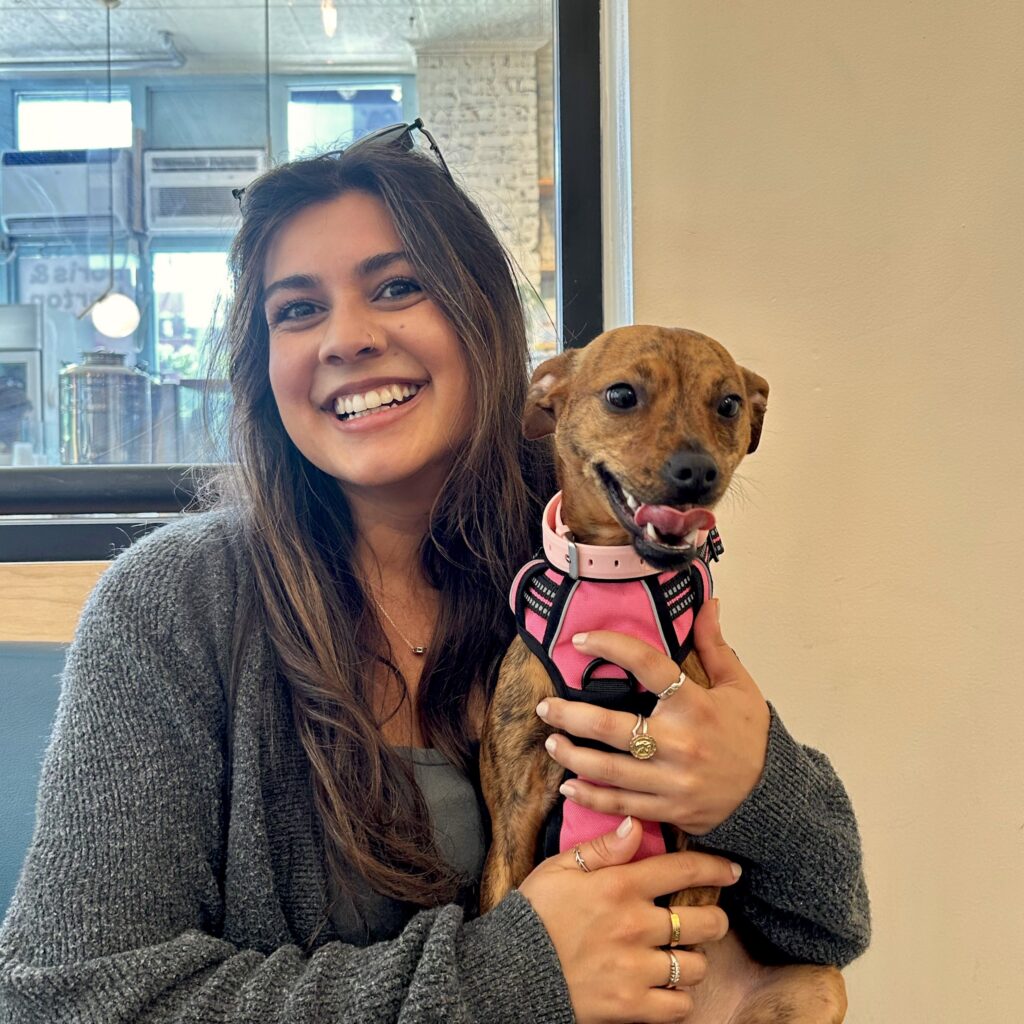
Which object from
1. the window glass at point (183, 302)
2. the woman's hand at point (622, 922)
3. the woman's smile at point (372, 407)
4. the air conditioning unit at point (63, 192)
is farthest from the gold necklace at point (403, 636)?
the air conditioning unit at point (63, 192)

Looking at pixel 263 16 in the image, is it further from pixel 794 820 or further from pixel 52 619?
pixel 794 820

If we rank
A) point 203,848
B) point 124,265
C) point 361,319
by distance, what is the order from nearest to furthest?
point 203,848
point 361,319
point 124,265

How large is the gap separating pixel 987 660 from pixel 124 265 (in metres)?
1.97

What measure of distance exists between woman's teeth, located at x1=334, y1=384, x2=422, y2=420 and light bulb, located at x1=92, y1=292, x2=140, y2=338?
1065mm

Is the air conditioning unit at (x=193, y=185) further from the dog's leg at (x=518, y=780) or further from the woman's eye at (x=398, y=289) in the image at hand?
the dog's leg at (x=518, y=780)

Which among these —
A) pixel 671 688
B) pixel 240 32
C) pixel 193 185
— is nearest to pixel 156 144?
pixel 193 185

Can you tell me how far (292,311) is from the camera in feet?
4.00

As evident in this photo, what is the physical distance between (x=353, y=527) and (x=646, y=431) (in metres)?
0.52

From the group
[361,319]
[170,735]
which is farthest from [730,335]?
[170,735]

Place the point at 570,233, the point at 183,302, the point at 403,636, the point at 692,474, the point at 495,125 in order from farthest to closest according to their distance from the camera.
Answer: the point at 183,302
the point at 495,125
the point at 570,233
the point at 403,636
the point at 692,474

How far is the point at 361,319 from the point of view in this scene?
3.77 ft

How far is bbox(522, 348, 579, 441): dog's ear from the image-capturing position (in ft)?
3.67

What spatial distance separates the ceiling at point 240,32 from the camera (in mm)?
1990

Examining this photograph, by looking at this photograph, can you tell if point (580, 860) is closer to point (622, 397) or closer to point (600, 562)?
point (600, 562)
